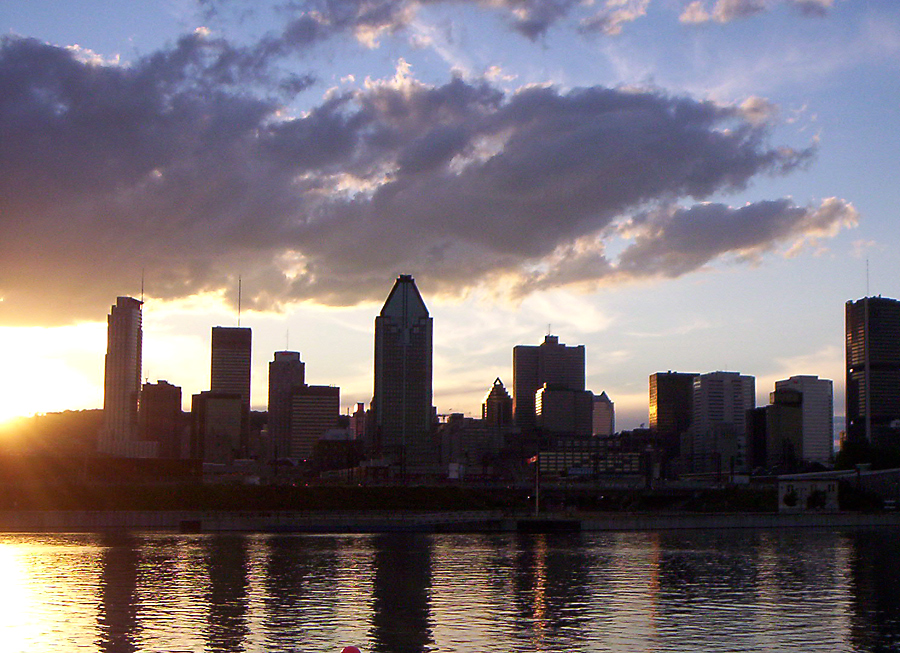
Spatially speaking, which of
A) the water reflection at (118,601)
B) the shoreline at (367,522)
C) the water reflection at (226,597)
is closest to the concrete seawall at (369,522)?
the shoreline at (367,522)

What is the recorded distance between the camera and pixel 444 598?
65.3 meters

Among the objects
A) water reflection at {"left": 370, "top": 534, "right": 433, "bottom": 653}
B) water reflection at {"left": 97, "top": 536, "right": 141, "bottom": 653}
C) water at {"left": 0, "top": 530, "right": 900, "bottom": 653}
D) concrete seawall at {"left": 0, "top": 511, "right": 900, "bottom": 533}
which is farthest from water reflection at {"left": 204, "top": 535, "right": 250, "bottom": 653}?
concrete seawall at {"left": 0, "top": 511, "right": 900, "bottom": 533}

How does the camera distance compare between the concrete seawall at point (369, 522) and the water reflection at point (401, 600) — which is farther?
the concrete seawall at point (369, 522)

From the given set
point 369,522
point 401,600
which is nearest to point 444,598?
point 401,600

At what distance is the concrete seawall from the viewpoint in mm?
145500

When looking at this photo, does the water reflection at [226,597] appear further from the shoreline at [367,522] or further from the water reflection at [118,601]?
the shoreline at [367,522]

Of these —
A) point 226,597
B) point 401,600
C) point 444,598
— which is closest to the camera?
point 401,600

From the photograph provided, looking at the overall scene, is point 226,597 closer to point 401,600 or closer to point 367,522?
point 401,600

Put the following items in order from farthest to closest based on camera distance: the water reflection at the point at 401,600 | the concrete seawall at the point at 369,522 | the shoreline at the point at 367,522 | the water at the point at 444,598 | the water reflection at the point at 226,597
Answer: the concrete seawall at the point at 369,522, the shoreline at the point at 367,522, the water at the point at 444,598, the water reflection at the point at 226,597, the water reflection at the point at 401,600

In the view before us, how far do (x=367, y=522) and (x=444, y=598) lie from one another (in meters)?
86.7

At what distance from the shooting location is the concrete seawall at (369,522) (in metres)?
146

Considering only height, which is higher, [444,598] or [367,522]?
[444,598]

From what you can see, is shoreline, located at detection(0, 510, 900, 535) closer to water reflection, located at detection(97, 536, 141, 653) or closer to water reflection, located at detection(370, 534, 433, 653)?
water reflection, located at detection(370, 534, 433, 653)

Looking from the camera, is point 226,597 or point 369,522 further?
point 369,522
